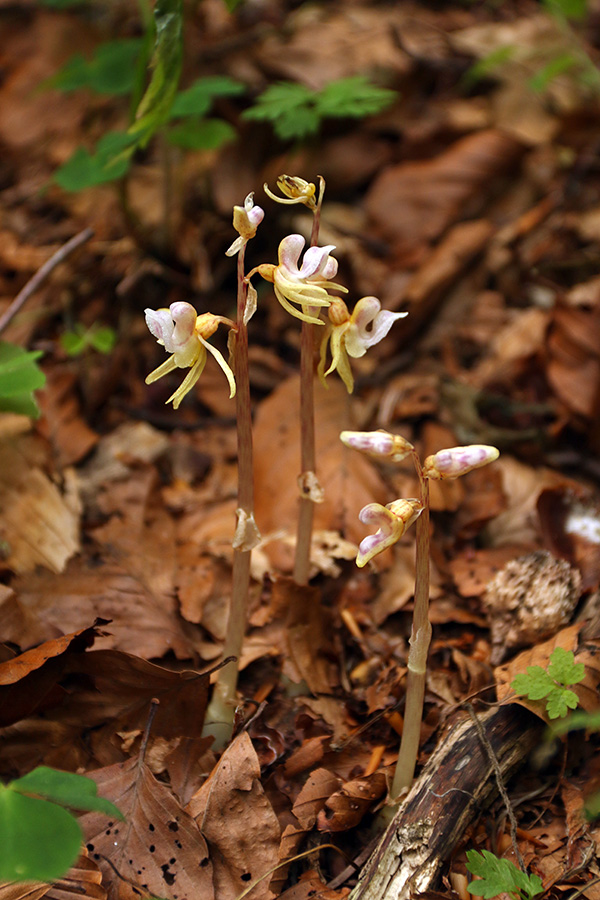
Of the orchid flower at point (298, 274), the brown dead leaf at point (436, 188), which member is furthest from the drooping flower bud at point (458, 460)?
the brown dead leaf at point (436, 188)

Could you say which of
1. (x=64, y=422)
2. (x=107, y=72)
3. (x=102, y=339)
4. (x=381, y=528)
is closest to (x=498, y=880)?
(x=381, y=528)

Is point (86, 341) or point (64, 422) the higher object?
point (86, 341)

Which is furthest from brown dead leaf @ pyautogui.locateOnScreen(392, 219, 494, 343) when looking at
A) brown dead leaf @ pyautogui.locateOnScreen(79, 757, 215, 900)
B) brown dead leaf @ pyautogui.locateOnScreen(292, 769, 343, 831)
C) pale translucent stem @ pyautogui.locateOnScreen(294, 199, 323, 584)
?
brown dead leaf @ pyautogui.locateOnScreen(79, 757, 215, 900)

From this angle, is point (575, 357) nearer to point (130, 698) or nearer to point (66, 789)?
point (130, 698)

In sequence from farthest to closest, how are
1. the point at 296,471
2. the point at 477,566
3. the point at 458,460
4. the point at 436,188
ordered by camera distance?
the point at 436,188
the point at 296,471
the point at 477,566
the point at 458,460

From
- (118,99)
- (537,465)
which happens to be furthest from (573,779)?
(118,99)

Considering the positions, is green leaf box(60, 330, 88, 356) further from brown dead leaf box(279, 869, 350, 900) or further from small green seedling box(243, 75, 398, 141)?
brown dead leaf box(279, 869, 350, 900)

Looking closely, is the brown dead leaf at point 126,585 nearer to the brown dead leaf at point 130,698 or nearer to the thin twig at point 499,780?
the brown dead leaf at point 130,698
